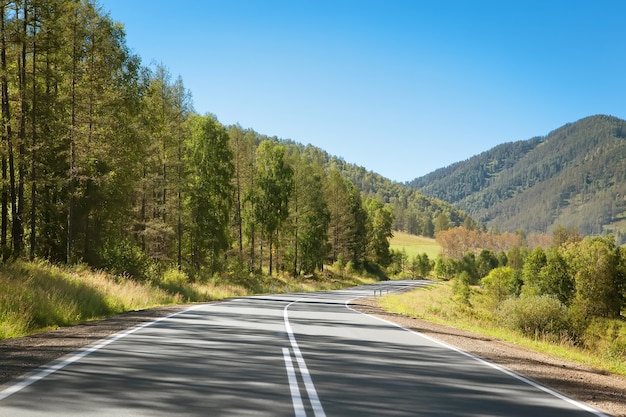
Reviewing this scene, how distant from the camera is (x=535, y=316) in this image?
101 feet

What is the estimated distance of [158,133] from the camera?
1554 inches

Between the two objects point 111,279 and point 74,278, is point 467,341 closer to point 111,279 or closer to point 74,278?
point 74,278

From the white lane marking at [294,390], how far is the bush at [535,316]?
22.5m

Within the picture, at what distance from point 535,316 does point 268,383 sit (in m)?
26.6

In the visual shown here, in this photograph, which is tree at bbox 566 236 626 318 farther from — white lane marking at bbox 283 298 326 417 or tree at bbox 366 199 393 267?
white lane marking at bbox 283 298 326 417

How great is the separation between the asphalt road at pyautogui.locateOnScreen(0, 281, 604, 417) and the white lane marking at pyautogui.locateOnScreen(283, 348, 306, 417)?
0.5 inches

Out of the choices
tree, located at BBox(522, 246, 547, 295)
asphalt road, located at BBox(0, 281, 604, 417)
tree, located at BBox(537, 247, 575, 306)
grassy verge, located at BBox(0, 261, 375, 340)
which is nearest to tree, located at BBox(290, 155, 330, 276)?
tree, located at BBox(537, 247, 575, 306)

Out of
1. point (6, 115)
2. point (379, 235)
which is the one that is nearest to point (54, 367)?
point (6, 115)

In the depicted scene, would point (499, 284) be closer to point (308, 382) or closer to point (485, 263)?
point (485, 263)

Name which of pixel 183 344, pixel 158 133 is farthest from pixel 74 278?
pixel 158 133

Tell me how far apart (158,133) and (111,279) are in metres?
17.3

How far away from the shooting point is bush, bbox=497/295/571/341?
29594 mm

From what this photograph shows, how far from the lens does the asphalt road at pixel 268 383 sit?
6133mm

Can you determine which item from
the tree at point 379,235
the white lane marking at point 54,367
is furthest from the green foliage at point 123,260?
the tree at point 379,235
